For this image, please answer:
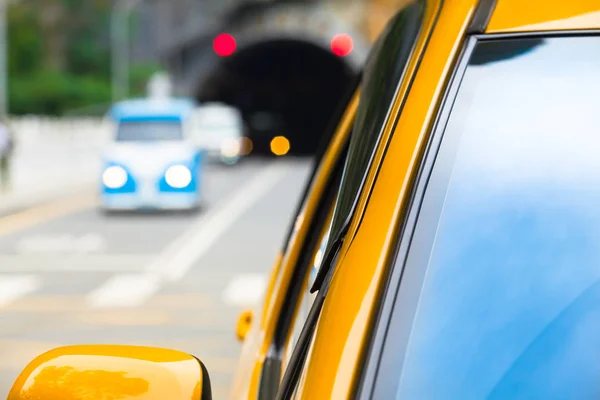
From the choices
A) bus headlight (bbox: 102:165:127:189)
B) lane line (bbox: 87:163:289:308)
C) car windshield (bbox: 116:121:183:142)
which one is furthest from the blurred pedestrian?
lane line (bbox: 87:163:289:308)

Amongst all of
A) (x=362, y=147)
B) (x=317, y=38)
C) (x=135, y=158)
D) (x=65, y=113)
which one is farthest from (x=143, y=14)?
(x=362, y=147)

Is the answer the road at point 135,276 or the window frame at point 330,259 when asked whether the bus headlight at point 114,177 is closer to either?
the road at point 135,276

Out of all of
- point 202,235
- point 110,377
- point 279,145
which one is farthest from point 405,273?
point 279,145

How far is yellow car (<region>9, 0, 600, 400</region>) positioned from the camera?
5.35 ft

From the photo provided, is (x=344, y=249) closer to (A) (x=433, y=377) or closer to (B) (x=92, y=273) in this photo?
(A) (x=433, y=377)

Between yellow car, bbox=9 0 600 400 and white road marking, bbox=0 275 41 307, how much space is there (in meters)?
9.34

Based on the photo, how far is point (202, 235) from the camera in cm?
1681

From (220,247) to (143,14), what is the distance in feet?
266

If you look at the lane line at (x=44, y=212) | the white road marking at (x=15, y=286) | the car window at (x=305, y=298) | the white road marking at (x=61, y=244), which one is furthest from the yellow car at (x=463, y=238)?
the lane line at (x=44, y=212)

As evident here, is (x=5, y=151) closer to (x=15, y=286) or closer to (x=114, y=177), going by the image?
(x=114, y=177)

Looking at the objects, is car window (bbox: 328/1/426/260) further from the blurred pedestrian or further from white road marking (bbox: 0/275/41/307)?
the blurred pedestrian

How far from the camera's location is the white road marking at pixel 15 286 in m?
11.2

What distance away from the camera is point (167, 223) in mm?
18906

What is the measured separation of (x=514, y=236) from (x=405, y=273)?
184 mm
